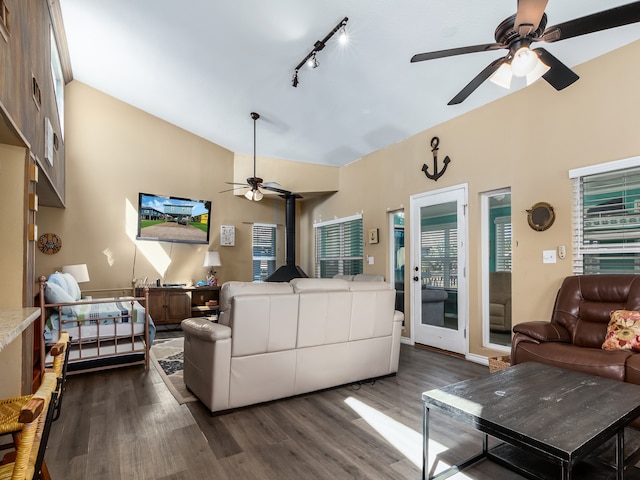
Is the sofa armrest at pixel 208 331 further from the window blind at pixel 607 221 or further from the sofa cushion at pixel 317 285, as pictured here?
the window blind at pixel 607 221

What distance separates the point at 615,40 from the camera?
3.09 meters

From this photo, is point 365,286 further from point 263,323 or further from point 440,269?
point 440,269

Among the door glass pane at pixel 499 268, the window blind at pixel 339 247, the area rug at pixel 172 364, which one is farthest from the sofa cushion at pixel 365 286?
the window blind at pixel 339 247

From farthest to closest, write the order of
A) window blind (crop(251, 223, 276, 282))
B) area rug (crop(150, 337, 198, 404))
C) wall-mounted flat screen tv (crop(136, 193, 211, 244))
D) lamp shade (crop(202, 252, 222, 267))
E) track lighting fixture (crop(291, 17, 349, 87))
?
window blind (crop(251, 223, 276, 282)) < lamp shade (crop(202, 252, 222, 267)) < wall-mounted flat screen tv (crop(136, 193, 211, 244)) < track lighting fixture (crop(291, 17, 349, 87)) < area rug (crop(150, 337, 198, 404))

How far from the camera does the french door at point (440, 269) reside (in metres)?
4.53

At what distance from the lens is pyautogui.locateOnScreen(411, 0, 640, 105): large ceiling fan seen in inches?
70.7

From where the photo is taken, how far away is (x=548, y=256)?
3.60 meters

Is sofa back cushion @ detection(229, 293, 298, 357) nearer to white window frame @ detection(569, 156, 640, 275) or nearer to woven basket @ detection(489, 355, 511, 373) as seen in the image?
woven basket @ detection(489, 355, 511, 373)

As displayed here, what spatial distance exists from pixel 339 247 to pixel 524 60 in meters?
5.39

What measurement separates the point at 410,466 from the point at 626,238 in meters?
2.76

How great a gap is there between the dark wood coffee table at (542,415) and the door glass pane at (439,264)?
7.63ft

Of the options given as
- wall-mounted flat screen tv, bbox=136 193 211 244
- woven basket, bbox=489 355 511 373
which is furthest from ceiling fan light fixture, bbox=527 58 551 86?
wall-mounted flat screen tv, bbox=136 193 211 244

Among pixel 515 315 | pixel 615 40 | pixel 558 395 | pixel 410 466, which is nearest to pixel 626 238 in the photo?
pixel 515 315

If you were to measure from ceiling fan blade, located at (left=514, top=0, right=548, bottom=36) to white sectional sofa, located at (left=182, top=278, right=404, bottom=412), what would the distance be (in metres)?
2.26
